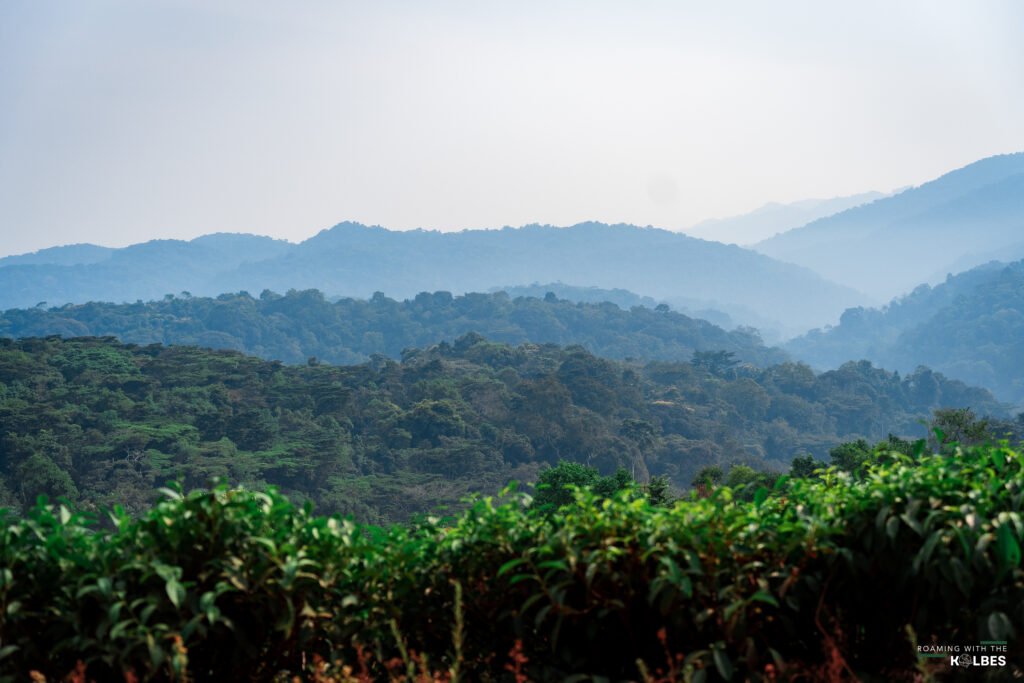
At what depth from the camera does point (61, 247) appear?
197m

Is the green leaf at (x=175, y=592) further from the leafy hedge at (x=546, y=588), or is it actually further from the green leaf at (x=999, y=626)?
the green leaf at (x=999, y=626)

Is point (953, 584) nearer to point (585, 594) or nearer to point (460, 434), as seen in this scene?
point (585, 594)

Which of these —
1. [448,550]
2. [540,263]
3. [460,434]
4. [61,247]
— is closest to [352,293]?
[540,263]

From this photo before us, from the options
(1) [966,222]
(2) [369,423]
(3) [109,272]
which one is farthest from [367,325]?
(1) [966,222]

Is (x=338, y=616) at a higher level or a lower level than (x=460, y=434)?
higher

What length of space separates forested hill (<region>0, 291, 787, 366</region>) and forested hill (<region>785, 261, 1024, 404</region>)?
14874 mm

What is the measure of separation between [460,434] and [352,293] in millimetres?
140324

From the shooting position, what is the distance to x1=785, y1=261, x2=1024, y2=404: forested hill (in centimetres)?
7479

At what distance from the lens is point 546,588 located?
2016mm

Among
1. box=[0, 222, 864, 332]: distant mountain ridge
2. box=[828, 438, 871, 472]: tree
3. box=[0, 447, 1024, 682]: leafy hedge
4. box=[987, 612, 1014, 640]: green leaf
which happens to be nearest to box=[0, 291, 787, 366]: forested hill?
box=[828, 438, 871, 472]: tree

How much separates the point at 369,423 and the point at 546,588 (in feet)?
114

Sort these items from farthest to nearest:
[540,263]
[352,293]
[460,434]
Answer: [540,263]
[352,293]
[460,434]

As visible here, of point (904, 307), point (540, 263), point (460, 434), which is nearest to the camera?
point (460, 434)

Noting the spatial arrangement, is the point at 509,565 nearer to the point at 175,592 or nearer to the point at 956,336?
the point at 175,592
